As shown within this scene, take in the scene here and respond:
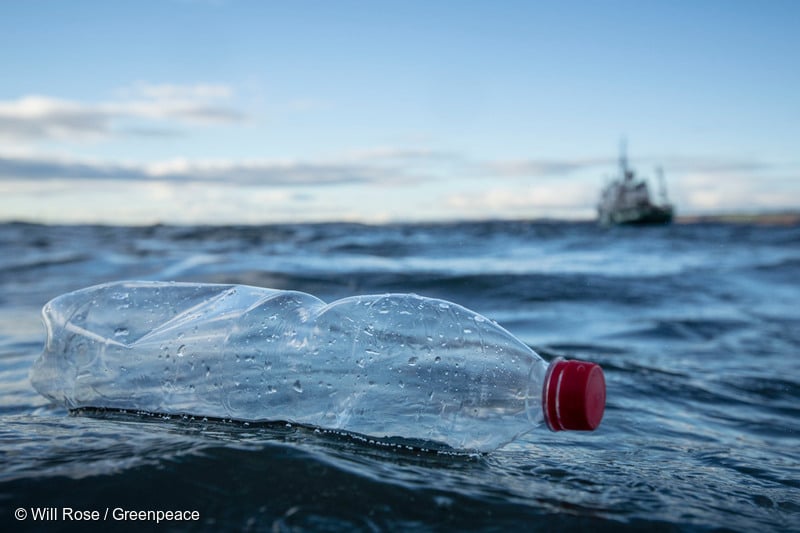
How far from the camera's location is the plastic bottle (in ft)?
6.52

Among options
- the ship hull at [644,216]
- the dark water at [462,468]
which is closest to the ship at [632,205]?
the ship hull at [644,216]

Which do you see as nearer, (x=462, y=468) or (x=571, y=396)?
(x=571, y=396)

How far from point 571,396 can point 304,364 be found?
0.89 meters

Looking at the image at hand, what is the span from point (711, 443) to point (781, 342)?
3090 mm

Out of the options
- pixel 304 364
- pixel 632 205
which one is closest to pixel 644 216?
pixel 632 205

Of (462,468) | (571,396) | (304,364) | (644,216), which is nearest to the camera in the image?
(571,396)

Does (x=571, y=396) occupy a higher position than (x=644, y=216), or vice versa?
(x=644, y=216)

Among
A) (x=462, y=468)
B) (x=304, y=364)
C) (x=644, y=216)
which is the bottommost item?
(x=462, y=468)

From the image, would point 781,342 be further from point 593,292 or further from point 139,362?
point 139,362

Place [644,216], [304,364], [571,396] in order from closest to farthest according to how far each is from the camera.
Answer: [571,396] → [304,364] → [644,216]

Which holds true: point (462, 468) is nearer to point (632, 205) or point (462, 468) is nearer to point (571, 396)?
point (571, 396)

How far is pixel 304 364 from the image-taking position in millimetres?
2168

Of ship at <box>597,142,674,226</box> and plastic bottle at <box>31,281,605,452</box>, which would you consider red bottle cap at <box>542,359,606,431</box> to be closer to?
plastic bottle at <box>31,281,605,452</box>

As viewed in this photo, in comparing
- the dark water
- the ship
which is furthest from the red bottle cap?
the ship
